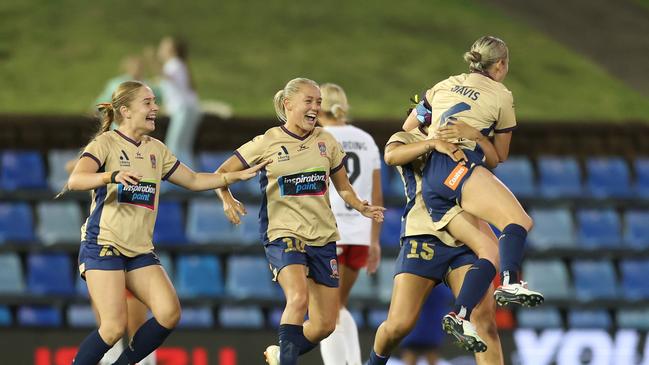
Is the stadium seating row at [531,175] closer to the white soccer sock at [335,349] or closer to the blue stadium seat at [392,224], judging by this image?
the blue stadium seat at [392,224]

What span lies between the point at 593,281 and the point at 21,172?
540 centimetres

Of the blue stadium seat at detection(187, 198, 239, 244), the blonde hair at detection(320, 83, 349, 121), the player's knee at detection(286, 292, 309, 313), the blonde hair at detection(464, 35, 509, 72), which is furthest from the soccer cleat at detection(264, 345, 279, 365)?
the blue stadium seat at detection(187, 198, 239, 244)

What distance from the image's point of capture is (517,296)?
5.48 meters

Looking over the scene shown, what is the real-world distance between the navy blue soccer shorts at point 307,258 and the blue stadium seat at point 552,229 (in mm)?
5335

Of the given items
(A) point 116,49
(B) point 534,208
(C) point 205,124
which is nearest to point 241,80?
(A) point 116,49

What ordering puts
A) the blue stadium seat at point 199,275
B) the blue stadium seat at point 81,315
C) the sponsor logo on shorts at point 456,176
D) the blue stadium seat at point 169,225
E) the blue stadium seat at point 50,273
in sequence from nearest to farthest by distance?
the sponsor logo on shorts at point 456,176
the blue stadium seat at point 81,315
the blue stadium seat at point 50,273
the blue stadium seat at point 199,275
the blue stadium seat at point 169,225

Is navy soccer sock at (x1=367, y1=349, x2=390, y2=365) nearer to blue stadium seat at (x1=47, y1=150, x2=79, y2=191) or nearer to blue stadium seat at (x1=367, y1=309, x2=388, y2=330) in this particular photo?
blue stadium seat at (x1=367, y1=309, x2=388, y2=330)

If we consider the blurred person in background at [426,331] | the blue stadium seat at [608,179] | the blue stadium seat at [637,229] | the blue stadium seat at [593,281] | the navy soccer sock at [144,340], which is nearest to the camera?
the navy soccer sock at [144,340]

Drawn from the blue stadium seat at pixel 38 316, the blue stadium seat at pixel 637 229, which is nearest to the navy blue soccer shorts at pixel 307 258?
the blue stadium seat at pixel 38 316

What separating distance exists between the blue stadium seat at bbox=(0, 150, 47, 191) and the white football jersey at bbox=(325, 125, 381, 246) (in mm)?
4457

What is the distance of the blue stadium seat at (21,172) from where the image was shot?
10891 mm

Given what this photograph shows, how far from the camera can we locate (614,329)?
9383 mm

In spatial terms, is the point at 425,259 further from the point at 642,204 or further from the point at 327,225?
the point at 642,204

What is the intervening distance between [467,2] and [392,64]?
2369mm
